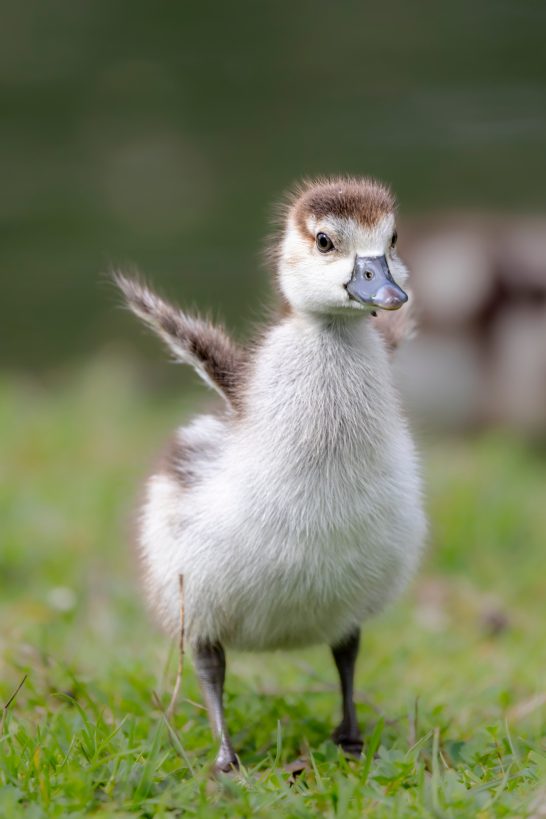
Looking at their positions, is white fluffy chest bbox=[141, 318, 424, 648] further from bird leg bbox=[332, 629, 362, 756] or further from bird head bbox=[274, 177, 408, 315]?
bird leg bbox=[332, 629, 362, 756]

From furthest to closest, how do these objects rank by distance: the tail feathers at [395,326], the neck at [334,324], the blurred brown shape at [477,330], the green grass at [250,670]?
the blurred brown shape at [477,330] → the tail feathers at [395,326] → the neck at [334,324] → the green grass at [250,670]

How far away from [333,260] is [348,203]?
0.15 meters

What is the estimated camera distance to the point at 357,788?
3.39 m

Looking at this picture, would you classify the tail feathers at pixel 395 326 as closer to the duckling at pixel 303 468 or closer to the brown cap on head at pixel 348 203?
the duckling at pixel 303 468

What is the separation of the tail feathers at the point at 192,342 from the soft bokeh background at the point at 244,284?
0.34 m

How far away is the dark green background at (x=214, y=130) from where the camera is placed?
1497 centimetres

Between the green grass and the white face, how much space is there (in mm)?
1145

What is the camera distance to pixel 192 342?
4027mm

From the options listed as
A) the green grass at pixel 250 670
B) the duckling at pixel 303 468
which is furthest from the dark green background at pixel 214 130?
the duckling at pixel 303 468

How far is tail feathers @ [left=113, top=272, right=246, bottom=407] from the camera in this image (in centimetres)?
403

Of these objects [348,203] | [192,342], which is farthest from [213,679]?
[348,203]

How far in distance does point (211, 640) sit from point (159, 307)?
970 millimetres

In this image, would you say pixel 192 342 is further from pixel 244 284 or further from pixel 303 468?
pixel 244 284

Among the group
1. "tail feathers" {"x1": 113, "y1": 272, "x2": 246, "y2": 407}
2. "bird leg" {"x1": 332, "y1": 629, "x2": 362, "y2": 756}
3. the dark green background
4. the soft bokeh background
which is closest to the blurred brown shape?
the soft bokeh background
